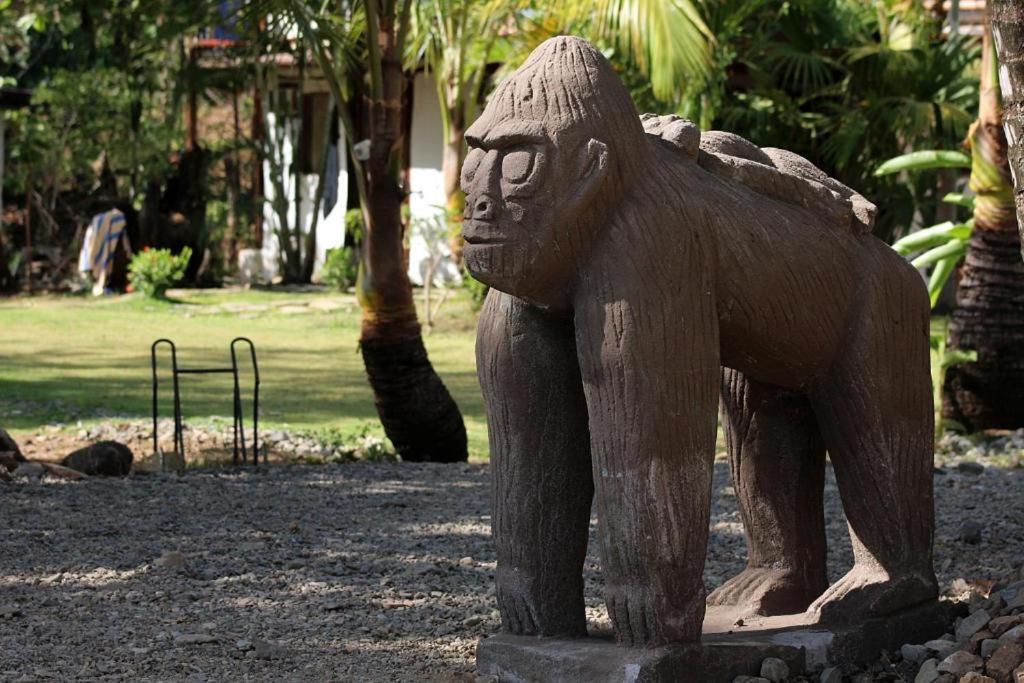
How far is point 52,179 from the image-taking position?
2077 cm

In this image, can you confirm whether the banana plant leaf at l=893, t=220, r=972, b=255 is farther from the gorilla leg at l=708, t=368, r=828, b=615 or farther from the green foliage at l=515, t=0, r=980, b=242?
the gorilla leg at l=708, t=368, r=828, b=615

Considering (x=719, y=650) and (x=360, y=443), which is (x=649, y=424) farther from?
(x=360, y=443)

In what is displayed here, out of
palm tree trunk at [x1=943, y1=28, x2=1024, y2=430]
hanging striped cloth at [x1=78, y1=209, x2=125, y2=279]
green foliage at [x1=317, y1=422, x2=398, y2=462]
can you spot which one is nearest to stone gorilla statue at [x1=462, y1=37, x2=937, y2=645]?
green foliage at [x1=317, y1=422, x2=398, y2=462]

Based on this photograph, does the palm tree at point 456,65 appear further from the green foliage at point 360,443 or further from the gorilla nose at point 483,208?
the gorilla nose at point 483,208

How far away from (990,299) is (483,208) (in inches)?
228

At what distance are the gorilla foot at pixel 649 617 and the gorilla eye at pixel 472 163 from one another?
105 centimetres

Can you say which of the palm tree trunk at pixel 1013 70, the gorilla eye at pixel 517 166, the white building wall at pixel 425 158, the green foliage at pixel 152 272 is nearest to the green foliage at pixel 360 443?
the gorilla eye at pixel 517 166

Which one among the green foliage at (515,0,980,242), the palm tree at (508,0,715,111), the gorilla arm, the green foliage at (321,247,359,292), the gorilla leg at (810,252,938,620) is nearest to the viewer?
the gorilla arm

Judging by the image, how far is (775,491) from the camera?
403 centimetres

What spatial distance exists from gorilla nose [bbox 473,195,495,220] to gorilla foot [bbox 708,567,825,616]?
143 centimetres

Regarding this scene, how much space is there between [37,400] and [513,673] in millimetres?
7797

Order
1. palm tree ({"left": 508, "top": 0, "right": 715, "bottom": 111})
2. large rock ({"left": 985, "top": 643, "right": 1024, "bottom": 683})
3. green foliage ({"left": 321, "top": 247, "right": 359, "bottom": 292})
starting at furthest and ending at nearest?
green foliage ({"left": 321, "top": 247, "right": 359, "bottom": 292}) < palm tree ({"left": 508, "top": 0, "right": 715, "bottom": 111}) < large rock ({"left": 985, "top": 643, "right": 1024, "bottom": 683})

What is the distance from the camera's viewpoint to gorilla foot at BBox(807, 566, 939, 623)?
148 inches

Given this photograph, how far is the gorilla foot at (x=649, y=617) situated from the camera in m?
3.26
